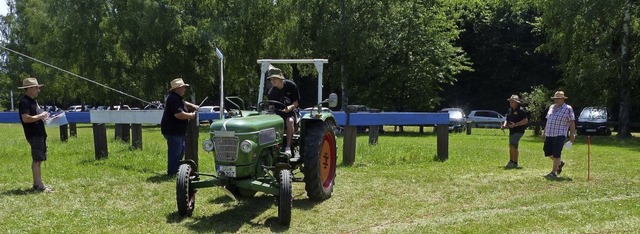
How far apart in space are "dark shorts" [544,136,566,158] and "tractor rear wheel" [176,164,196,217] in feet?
21.9

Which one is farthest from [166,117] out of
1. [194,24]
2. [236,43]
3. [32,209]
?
[194,24]

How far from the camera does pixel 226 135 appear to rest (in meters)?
6.92

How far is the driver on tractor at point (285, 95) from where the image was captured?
812 centimetres

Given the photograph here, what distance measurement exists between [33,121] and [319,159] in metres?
4.05

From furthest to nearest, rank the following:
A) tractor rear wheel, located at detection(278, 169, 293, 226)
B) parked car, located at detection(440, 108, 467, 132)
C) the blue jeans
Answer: parked car, located at detection(440, 108, 467, 132), the blue jeans, tractor rear wheel, located at detection(278, 169, 293, 226)

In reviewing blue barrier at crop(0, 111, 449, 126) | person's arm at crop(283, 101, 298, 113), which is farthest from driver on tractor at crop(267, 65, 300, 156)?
blue barrier at crop(0, 111, 449, 126)

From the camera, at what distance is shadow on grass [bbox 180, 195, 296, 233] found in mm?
6664

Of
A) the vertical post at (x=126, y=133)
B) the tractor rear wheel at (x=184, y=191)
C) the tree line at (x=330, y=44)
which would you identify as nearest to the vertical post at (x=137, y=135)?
the vertical post at (x=126, y=133)

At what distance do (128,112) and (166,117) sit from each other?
12.5 feet

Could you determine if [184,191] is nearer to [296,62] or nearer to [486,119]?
[296,62]

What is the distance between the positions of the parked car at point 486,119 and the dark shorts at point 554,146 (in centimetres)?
2272

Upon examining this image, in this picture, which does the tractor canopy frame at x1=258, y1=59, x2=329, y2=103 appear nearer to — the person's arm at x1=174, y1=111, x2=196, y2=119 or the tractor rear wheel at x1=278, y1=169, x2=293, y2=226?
the person's arm at x1=174, y1=111, x2=196, y2=119

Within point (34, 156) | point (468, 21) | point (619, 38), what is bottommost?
point (34, 156)

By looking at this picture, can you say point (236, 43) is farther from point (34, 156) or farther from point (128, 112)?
point (34, 156)
